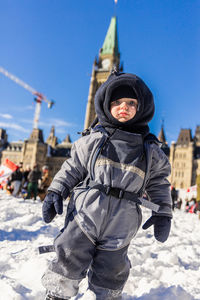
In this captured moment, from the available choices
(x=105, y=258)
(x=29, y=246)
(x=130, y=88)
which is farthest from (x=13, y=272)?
(x=130, y=88)

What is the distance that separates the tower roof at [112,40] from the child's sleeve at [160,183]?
7979 cm

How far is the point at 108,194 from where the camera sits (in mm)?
1795

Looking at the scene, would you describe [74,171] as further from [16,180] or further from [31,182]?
[16,180]

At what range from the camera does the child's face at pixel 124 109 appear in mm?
1979

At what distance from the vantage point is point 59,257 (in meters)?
1.78

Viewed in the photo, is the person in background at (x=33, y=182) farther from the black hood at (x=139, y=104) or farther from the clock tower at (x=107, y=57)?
the clock tower at (x=107, y=57)

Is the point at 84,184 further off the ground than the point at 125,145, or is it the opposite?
the point at 125,145

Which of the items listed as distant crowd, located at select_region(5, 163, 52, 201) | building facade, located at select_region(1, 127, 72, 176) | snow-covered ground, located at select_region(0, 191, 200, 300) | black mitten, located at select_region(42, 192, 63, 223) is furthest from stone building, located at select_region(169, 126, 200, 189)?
black mitten, located at select_region(42, 192, 63, 223)

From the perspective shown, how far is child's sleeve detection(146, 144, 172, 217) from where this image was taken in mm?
2047

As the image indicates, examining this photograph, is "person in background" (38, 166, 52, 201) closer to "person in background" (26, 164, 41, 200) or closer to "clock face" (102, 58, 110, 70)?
"person in background" (26, 164, 41, 200)

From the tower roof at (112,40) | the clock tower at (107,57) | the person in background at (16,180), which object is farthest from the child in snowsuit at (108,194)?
the tower roof at (112,40)

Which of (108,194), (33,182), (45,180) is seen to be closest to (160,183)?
(108,194)

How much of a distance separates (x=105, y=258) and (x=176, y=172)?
59957 millimetres

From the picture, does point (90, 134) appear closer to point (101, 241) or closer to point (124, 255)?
point (101, 241)
